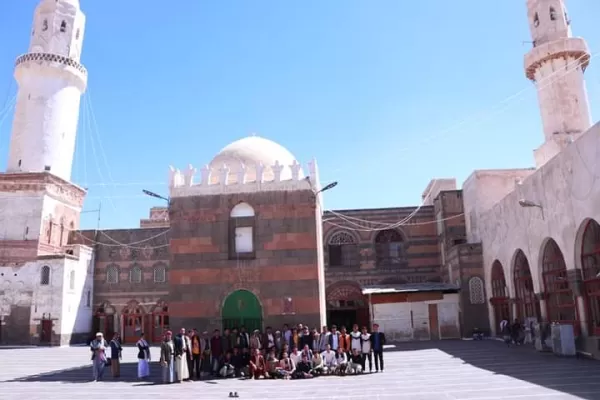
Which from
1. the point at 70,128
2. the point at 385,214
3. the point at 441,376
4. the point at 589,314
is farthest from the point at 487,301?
the point at 70,128

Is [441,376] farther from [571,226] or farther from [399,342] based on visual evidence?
[399,342]

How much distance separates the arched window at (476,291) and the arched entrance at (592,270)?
10.4m

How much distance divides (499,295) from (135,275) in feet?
74.0

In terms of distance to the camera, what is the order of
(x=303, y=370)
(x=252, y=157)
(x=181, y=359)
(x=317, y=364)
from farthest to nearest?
1. (x=252, y=157)
2. (x=317, y=364)
3. (x=303, y=370)
4. (x=181, y=359)

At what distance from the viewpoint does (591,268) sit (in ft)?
46.3

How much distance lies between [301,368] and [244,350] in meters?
1.70

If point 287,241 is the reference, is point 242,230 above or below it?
above

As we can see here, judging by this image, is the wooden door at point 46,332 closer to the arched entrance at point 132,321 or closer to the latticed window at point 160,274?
the arched entrance at point 132,321

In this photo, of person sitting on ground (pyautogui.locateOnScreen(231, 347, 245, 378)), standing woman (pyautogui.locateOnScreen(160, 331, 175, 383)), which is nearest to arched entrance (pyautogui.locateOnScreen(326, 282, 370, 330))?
person sitting on ground (pyautogui.locateOnScreen(231, 347, 245, 378))

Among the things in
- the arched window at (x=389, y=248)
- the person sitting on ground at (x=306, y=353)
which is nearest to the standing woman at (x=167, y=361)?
the person sitting on ground at (x=306, y=353)

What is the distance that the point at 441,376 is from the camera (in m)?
12.0

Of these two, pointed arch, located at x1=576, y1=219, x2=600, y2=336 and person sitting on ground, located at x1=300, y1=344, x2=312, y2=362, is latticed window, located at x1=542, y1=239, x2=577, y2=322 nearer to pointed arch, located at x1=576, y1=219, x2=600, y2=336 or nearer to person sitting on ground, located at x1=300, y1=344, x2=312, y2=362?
pointed arch, located at x1=576, y1=219, x2=600, y2=336

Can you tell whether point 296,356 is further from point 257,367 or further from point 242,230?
point 242,230

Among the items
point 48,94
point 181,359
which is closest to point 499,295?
point 181,359
